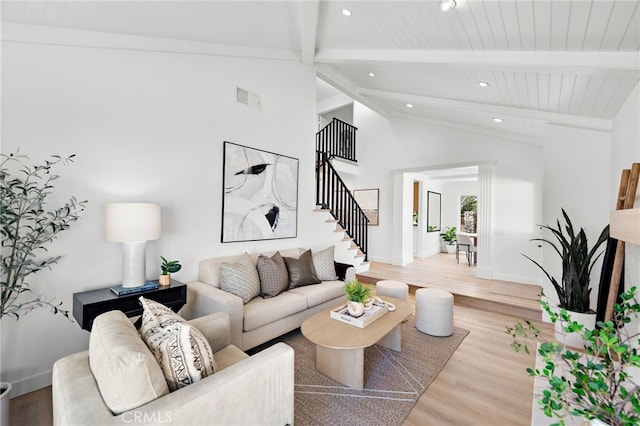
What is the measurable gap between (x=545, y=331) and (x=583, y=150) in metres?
2.31

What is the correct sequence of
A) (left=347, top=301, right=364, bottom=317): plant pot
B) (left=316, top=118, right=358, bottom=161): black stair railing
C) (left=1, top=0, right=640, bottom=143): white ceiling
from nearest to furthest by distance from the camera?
(left=1, top=0, right=640, bottom=143): white ceiling < (left=347, top=301, right=364, bottom=317): plant pot < (left=316, top=118, right=358, bottom=161): black stair railing

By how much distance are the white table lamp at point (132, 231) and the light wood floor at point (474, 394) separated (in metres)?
1.00

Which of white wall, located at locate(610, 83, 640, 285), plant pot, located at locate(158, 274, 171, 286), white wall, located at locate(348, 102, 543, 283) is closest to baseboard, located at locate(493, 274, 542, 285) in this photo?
white wall, located at locate(348, 102, 543, 283)

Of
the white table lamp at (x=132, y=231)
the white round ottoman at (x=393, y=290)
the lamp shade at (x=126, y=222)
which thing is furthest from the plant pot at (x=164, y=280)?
the white round ottoman at (x=393, y=290)

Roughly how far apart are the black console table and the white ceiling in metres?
2.22

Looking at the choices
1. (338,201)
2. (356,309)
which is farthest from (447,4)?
(338,201)

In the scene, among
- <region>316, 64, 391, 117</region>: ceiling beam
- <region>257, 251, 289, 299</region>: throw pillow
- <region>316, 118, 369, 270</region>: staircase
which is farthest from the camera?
<region>316, 118, 369, 270</region>: staircase

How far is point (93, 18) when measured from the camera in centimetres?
236

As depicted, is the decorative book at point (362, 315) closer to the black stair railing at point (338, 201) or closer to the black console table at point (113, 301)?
the black console table at point (113, 301)

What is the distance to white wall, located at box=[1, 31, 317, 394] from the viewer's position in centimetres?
225

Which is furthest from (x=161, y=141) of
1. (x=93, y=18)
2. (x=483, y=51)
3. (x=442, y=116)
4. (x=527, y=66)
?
(x=442, y=116)

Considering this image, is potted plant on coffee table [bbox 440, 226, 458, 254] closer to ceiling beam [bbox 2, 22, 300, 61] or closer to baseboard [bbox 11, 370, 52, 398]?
ceiling beam [bbox 2, 22, 300, 61]

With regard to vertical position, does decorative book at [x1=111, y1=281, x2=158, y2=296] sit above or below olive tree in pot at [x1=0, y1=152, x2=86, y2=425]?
below

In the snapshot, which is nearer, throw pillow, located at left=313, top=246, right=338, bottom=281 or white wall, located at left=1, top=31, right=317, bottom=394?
white wall, located at left=1, top=31, right=317, bottom=394
